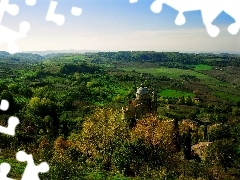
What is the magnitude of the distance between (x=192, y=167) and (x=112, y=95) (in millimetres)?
69922

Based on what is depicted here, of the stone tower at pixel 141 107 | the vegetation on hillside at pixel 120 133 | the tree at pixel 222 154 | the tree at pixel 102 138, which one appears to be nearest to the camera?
the vegetation on hillside at pixel 120 133

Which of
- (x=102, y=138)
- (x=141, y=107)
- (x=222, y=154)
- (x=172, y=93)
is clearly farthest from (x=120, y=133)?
(x=172, y=93)

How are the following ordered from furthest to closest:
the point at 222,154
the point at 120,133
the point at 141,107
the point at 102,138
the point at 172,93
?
the point at 172,93 < the point at 141,107 < the point at 222,154 < the point at 120,133 < the point at 102,138

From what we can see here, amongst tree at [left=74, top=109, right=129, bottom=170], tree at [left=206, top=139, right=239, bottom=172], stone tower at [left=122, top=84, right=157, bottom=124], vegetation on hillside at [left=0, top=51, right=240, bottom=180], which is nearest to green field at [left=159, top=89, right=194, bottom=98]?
vegetation on hillside at [left=0, top=51, right=240, bottom=180]

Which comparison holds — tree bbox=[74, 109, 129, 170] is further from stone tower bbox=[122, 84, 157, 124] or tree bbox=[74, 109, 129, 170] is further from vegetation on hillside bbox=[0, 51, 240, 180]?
stone tower bbox=[122, 84, 157, 124]

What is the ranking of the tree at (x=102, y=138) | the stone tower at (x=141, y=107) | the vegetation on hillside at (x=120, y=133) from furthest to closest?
the stone tower at (x=141, y=107) → the tree at (x=102, y=138) → the vegetation on hillside at (x=120, y=133)

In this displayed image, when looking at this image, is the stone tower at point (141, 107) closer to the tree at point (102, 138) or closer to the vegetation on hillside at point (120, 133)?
the vegetation on hillside at point (120, 133)

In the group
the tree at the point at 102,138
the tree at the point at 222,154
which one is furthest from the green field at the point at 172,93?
the tree at the point at 102,138

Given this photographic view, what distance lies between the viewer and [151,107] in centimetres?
5612

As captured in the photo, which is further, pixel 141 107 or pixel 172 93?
pixel 172 93

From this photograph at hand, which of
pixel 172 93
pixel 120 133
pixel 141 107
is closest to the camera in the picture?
pixel 120 133

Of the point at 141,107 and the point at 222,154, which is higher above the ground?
the point at 141,107

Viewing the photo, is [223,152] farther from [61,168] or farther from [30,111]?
[30,111]

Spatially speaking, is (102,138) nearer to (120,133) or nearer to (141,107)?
(120,133)
